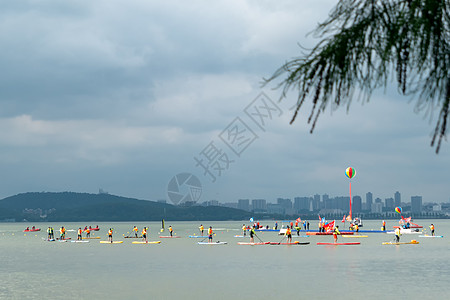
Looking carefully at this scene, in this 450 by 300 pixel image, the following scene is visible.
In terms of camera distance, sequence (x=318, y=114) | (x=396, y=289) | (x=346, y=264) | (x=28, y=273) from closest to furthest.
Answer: (x=318, y=114) < (x=396, y=289) < (x=28, y=273) < (x=346, y=264)

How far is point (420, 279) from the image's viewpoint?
39.2 m

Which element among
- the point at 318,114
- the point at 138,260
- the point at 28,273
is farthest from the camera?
the point at 138,260

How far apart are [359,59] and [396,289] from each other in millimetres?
28917

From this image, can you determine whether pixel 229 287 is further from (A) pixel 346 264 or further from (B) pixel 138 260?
(B) pixel 138 260

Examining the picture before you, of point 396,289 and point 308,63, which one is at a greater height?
point 308,63

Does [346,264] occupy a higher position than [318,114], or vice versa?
[318,114]

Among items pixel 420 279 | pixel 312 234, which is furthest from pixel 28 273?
pixel 312 234

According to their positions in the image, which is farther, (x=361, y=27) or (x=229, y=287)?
(x=229, y=287)

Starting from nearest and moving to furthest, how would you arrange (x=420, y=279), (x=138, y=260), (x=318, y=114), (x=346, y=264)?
(x=318, y=114), (x=420, y=279), (x=346, y=264), (x=138, y=260)

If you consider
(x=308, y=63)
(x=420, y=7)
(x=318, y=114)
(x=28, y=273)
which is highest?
(x=420, y=7)

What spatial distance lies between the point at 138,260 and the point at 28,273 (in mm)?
12261

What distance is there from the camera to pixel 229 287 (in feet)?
117

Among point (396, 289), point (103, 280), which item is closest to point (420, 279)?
point (396, 289)

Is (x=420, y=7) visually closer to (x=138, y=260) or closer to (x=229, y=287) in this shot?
(x=229, y=287)
